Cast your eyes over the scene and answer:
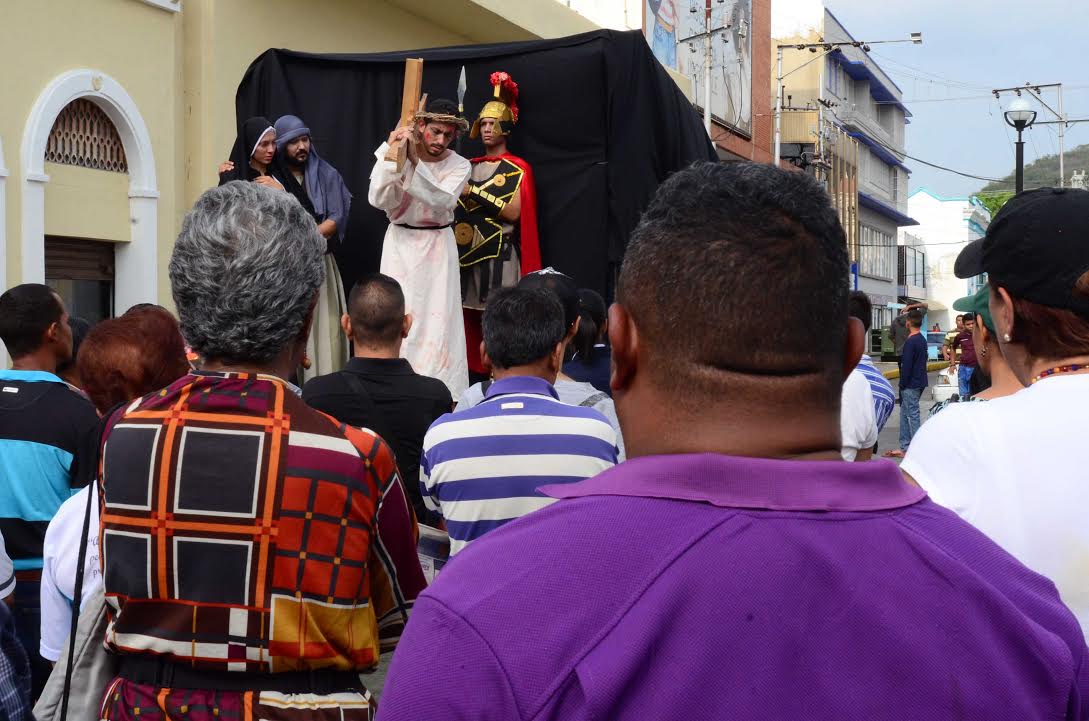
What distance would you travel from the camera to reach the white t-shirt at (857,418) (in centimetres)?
485

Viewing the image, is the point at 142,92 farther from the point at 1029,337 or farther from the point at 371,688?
the point at 1029,337

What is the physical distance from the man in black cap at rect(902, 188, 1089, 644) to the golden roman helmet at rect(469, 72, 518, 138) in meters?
4.60

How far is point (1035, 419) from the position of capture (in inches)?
85.3

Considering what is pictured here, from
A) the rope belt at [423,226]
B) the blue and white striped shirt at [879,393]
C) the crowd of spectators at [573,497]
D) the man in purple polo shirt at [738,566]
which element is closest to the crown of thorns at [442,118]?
the rope belt at [423,226]

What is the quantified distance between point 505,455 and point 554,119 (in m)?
3.79

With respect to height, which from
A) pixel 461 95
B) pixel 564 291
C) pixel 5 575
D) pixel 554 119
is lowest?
pixel 5 575

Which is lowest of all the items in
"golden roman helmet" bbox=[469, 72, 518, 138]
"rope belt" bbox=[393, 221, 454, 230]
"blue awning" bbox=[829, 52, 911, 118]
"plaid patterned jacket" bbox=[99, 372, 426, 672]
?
"plaid patterned jacket" bbox=[99, 372, 426, 672]

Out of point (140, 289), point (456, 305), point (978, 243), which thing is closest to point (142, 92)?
point (140, 289)

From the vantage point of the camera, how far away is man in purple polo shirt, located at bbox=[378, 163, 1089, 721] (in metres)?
1.07

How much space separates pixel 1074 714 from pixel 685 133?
5888 millimetres

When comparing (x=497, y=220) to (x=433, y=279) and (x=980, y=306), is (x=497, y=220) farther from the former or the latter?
(x=980, y=306)

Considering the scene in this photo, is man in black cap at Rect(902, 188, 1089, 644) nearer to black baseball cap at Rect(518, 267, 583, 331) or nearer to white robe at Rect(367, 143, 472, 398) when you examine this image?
black baseball cap at Rect(518, 267, 583, 331)

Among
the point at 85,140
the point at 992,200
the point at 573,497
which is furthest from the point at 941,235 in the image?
the point at 573,497

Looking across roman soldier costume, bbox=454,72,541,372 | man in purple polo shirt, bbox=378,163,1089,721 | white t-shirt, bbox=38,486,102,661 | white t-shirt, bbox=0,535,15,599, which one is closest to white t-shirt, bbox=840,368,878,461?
roman soldier costume, bbox=454,72,541,372
